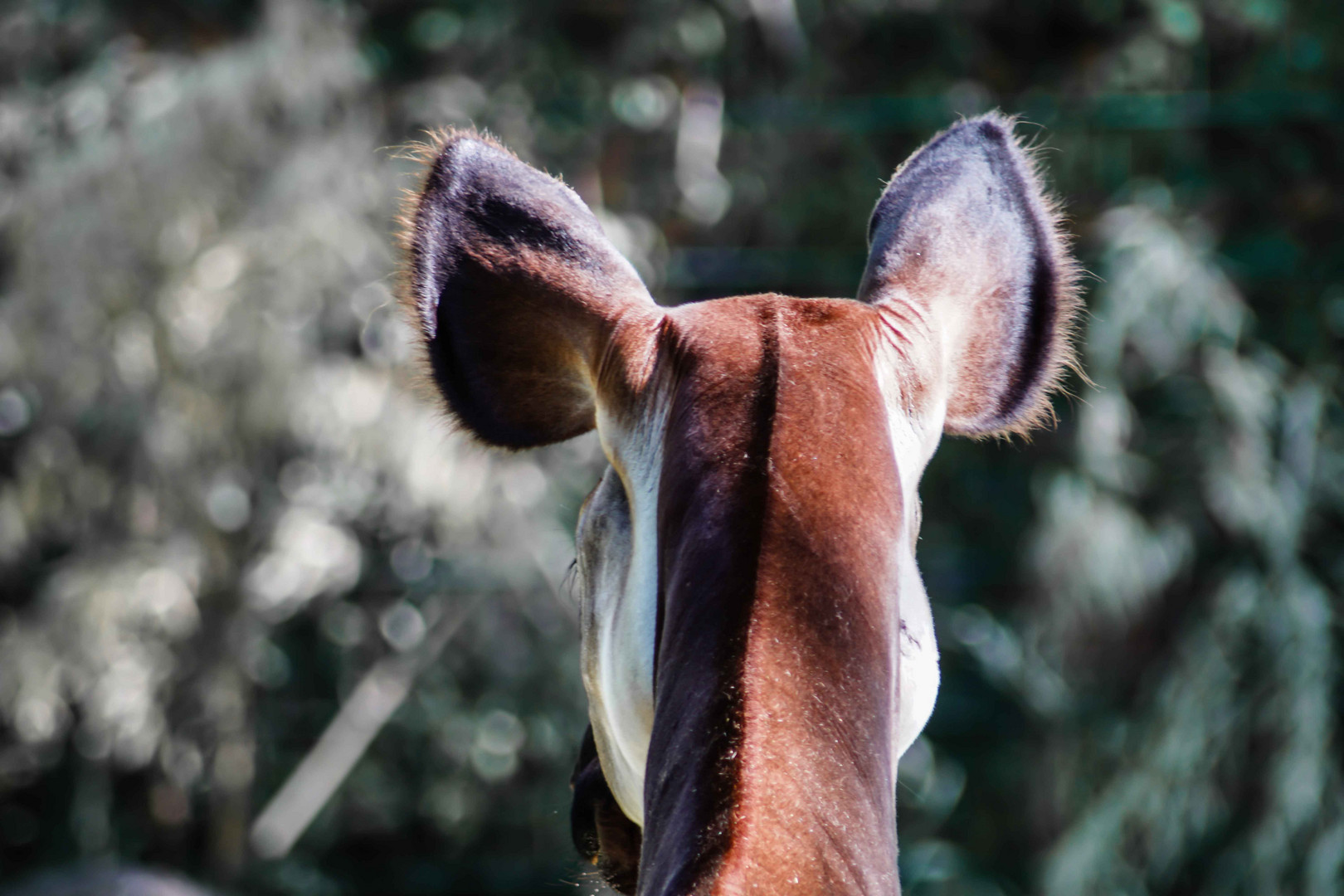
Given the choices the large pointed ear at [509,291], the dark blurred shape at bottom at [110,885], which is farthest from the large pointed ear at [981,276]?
the dark blurred shape at bottom at [110,885]

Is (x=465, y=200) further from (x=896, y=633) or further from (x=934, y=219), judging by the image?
(x=896, y=633)

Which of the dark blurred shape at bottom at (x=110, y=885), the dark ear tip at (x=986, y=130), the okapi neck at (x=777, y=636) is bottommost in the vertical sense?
Result: the dark blurred shape at bottom at (x=110, y=885)

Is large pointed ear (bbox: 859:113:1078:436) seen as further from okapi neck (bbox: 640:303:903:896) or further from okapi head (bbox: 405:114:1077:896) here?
okapi neck (bbox: 640:303:903:896)

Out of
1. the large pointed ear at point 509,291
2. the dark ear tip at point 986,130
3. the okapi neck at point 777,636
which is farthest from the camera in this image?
the dark ear tip at point 986,130

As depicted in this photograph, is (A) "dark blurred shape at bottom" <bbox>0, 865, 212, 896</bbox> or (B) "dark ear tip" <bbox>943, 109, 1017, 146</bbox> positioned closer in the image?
(B) "dark ear tip" <bbox>943, 109, 1017, 146</bbox>

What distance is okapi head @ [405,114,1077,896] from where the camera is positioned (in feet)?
3.49

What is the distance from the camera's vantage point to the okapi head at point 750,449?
1.06m

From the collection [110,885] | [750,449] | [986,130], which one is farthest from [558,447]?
[750,449]

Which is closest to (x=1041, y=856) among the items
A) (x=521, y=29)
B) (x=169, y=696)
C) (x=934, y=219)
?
(x=169, y=696)

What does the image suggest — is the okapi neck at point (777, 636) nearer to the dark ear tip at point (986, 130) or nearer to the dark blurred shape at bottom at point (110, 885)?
the dark ear tip at point (986, 130)

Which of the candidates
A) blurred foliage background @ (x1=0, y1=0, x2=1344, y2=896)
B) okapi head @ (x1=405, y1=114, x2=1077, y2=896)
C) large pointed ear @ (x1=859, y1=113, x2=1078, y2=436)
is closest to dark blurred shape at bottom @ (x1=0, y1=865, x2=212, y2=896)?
blurred foliage background @ (x1=0, y1=0, x2=1344, y2=896)

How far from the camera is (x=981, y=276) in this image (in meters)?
1.61

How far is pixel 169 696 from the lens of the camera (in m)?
6.00

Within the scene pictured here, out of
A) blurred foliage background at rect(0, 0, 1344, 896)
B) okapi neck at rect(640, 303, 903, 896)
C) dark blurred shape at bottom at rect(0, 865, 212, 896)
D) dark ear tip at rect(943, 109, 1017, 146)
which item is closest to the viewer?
okapi neck at rect(640, 303, 903, 896)
